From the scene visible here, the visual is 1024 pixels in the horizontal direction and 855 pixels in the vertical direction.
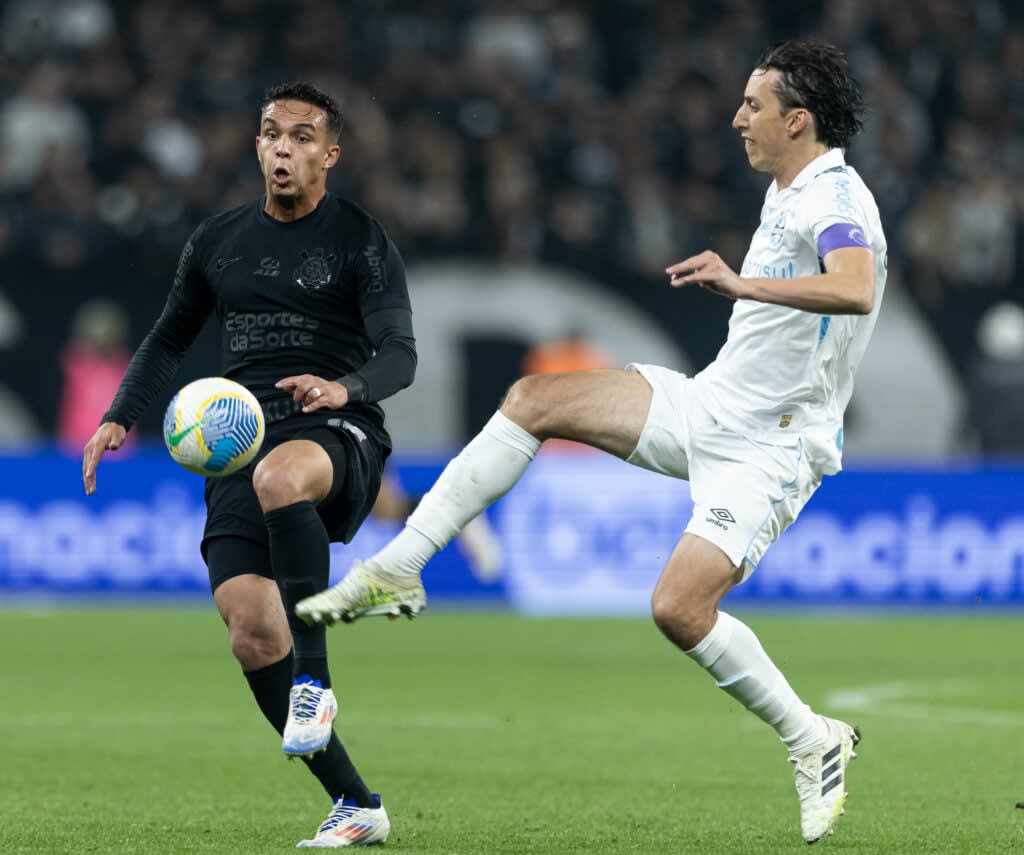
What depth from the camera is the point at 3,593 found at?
16.7m

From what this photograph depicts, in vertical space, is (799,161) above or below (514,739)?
above

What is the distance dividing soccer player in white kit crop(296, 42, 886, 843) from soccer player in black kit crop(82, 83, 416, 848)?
0.37m

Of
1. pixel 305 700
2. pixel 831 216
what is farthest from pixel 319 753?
pixel 831 216

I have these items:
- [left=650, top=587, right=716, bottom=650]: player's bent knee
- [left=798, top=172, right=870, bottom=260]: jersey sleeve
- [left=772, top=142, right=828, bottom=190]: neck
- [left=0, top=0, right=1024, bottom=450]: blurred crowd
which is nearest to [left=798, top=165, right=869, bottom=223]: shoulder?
[left=798, top=172, right=870, bottom=260]: jersey sleeve

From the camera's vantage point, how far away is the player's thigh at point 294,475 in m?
6.34

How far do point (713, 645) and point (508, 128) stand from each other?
13.1m

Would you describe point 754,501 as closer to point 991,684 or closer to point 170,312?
point 170,312

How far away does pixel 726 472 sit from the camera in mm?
6707

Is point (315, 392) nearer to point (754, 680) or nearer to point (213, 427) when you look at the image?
point (213, 427)

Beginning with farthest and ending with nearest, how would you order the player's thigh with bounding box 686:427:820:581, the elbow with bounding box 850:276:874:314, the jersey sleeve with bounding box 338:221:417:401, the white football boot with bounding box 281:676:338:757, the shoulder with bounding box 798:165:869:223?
1. the player's thigh with bounding box 686:427:820:581
2. the jersey sleeve with bounding box 338:221:417:401
3. the shoulder with bounding box 798:165:869:223
4. the white football boot with bounding box 281:676:338:757
5. the elbow with bounding box 850:276:874:314

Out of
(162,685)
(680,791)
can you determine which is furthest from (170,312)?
(162,685)

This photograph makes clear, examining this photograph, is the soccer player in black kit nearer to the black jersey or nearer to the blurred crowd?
the black jersey

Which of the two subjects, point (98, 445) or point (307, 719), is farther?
point (98, 445)

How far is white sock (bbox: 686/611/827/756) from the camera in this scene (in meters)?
6.65
